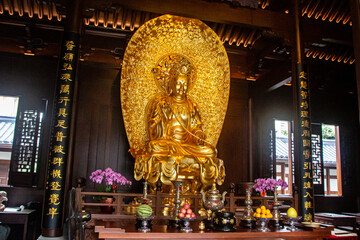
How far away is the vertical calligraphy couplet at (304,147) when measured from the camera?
4523mm

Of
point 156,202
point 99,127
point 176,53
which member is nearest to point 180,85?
point 176,53

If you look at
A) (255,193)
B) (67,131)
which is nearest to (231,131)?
(255,193)

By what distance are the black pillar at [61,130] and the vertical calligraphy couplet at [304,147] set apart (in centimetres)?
312

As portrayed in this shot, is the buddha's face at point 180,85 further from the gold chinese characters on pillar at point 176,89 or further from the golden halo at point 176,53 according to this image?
the golden halo at point 176,53

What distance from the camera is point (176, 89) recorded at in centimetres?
584

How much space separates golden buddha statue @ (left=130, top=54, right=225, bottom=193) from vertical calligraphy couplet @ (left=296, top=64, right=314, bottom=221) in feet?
3.90

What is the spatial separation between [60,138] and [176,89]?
237cm

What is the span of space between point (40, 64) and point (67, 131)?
8.42ft

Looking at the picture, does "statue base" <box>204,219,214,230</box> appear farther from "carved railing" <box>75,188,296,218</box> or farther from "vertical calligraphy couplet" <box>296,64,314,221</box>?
"vertical calligraphy couplet" <box>296,64,314,221</box>

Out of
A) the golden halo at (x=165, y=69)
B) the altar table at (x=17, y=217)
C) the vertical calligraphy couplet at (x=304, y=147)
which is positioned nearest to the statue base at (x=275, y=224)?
the vertical calligraphy couplet at (x=304, y=147)

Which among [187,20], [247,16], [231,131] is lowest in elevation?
[231,131]

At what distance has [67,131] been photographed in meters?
4.13

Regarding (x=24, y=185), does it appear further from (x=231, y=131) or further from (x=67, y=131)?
(x=231, y=131)

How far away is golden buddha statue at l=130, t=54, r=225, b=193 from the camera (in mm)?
4969
